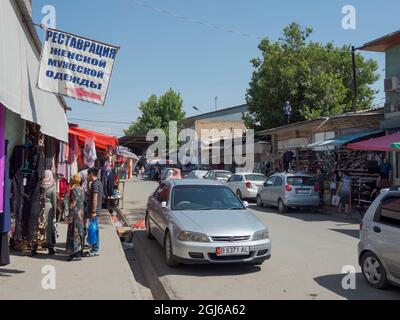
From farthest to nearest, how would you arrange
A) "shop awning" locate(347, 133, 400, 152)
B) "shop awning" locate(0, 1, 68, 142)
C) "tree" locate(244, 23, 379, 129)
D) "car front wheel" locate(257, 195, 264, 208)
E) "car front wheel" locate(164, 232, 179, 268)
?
"tree" locate(244, 23, 379, 129) → "car front wheel" locate(257, 195, 264, 208) → "shop awning" locate(347, 133, 400, 152) → "car front wheel" locate(164, 232, 179, 268) → "shop awning" locate(0, 1, 68, 142)

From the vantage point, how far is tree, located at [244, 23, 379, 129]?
32.7 m

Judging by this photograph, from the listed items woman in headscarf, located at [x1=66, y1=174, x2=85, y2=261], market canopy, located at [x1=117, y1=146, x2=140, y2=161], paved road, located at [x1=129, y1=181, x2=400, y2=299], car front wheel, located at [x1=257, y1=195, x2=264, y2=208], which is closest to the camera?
paved road, located at [x1=129, y1=181, x2=400, y2=299]

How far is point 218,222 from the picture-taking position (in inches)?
321

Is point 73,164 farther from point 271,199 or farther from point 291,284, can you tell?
point 291,284

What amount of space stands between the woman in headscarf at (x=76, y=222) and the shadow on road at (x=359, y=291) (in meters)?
4.12

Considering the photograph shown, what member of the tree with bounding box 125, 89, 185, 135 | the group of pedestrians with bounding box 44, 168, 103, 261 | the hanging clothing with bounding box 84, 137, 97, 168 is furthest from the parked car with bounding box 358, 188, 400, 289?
the tree with bounding box 125, 89, 185, 135

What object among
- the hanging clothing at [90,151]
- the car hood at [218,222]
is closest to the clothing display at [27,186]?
the car hood at [218,222]

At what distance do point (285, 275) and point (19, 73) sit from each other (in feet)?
17.0

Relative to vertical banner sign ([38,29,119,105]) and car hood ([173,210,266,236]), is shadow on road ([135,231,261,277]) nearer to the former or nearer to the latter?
car hood ([173,210,266,236])

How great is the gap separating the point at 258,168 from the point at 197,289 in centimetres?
2932

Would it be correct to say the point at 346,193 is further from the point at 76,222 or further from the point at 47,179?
the point at 47,179

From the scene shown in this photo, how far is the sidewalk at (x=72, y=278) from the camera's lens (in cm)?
615

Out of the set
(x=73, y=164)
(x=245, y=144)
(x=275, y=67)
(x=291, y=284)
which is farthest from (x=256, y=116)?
(x=291, y=284)
